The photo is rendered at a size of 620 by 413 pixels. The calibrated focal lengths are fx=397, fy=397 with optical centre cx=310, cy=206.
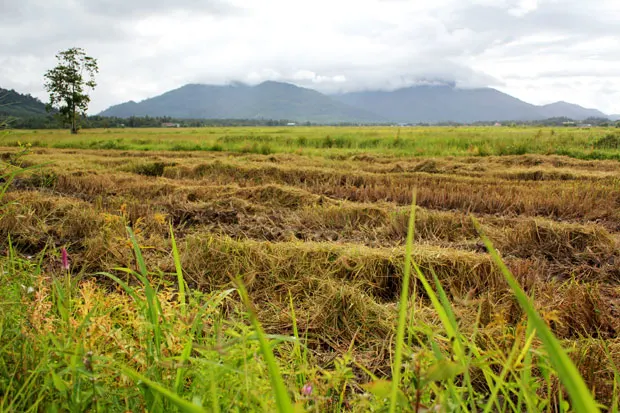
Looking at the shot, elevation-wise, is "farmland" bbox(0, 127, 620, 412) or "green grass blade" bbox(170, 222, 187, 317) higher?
"green grass blade" bbox(170, 222, 187, 317)

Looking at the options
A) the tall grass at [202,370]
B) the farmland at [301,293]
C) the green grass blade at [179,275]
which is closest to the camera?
the tall grass at [202,370]

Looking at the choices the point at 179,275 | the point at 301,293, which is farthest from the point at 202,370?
the point at 301,293

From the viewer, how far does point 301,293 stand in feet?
8.97

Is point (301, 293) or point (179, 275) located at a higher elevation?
point (179, 275)

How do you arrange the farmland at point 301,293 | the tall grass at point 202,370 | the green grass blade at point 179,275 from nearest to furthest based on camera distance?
the tall grass at point 202,370
the farmland at point 301,293
the green grass blade at point 179,275

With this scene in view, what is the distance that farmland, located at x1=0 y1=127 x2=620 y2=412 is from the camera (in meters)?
1.03

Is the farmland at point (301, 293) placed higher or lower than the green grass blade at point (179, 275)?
lower

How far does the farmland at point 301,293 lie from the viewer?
103cm

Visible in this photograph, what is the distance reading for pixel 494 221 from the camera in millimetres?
4602

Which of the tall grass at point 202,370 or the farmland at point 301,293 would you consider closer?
the tall grass at point 202,370

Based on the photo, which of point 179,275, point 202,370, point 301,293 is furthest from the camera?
point 301,293

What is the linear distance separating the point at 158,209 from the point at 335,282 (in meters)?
2.81

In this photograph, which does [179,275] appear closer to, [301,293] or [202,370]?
[202,370]

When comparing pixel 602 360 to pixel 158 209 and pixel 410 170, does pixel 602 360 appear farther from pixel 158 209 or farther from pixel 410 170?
pixel 410 170
